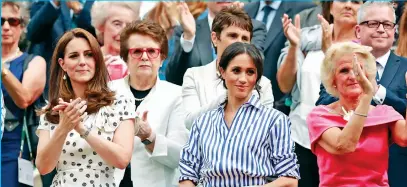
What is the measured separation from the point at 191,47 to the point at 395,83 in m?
1.75

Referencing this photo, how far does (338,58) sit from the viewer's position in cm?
656

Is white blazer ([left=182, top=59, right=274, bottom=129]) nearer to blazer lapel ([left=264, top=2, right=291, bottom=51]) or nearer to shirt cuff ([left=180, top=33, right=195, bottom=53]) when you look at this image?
shirt cuff ([left=180, top=33, right=195, bottom=53])

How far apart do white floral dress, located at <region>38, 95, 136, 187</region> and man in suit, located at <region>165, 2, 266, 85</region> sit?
1.85 m

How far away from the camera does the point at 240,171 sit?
20.0 ft

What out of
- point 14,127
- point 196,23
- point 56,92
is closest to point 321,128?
point 56,92

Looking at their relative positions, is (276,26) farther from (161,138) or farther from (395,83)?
Result: (161,138)

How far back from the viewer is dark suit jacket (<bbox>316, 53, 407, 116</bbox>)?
6840 mm

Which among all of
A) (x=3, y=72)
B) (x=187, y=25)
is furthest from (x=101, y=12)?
(x=3, y=72)

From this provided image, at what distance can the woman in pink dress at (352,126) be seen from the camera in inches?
245

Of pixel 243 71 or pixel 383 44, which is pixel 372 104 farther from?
pixel 243 71

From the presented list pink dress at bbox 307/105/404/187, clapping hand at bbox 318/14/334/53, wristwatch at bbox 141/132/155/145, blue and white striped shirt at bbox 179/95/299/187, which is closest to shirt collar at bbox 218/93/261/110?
blue and white striped shirt at bbox 179/95/299/187

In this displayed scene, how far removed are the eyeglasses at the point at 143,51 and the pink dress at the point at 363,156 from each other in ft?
4.31

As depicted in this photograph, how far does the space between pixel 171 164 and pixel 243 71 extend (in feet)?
3.27

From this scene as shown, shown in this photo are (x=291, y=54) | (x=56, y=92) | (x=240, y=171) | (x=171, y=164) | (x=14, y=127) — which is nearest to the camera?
(x=240, y=171)
